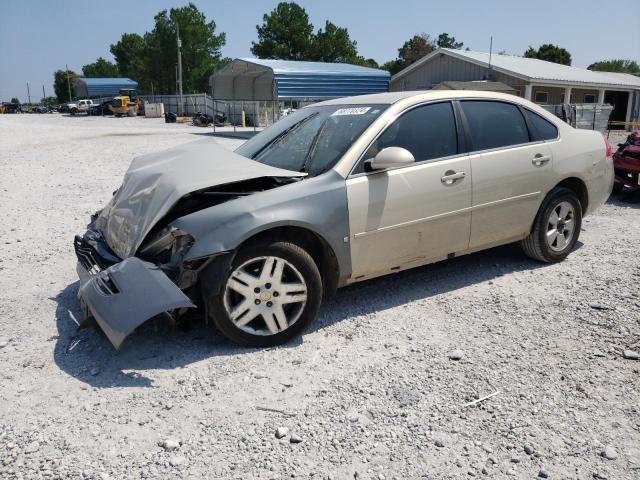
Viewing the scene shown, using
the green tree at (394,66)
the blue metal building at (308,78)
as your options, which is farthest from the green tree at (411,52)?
the blue metal building at (308,78)

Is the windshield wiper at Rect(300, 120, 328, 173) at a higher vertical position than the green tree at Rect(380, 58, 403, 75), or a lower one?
lower

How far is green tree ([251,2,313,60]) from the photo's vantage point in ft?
207

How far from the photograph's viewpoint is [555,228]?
505cm

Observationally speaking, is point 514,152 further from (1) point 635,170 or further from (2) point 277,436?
(1) point 635,170

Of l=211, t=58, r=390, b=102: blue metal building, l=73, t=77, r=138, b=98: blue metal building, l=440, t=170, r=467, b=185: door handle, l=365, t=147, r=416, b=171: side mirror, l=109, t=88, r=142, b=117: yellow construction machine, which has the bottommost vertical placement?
l=440, t=170, r=467, b=185: door handle

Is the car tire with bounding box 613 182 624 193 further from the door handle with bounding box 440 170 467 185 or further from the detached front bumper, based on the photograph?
the detached front bumper

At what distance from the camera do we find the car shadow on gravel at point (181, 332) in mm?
3336

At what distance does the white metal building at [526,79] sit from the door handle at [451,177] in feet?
83.3

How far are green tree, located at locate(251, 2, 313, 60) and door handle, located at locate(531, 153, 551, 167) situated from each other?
6162 centimetres

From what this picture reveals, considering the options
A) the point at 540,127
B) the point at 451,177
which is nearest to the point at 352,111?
the point at 451,177

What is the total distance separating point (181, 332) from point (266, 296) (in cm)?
78

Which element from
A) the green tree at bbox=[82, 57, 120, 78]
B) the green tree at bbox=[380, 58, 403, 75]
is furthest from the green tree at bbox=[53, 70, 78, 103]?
the green tree at bbox=[380, 58, 403, 75]

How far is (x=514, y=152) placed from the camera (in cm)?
461

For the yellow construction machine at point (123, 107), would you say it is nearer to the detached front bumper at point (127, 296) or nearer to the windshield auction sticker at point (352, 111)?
the windshield auction sticker at point (352, 111)
